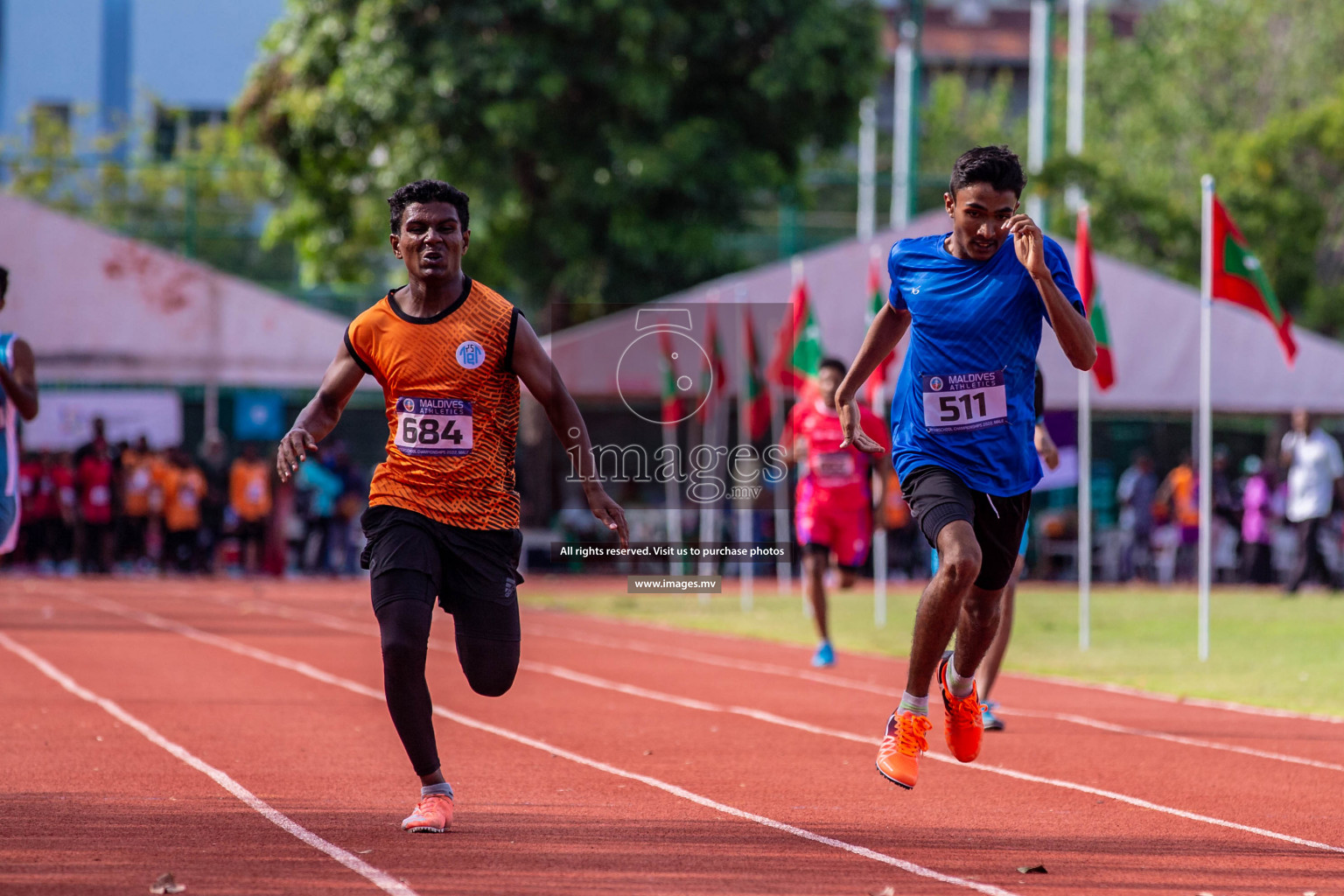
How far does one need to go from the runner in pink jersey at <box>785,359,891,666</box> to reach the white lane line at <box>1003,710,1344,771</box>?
91.5 inches

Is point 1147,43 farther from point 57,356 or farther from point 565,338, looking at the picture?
point 57,356

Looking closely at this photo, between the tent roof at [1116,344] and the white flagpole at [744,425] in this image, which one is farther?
the tent roof at [1116,344]

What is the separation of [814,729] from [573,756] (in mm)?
1676

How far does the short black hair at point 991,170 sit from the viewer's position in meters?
6.27

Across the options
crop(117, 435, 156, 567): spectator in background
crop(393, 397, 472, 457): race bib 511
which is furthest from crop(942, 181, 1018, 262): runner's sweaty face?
crop(117, 435, 156, 567): spectator in background

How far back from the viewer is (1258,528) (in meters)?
24.8

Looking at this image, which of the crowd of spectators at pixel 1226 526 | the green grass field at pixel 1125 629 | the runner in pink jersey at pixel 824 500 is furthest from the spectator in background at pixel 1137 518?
the runner in pink jersey at pixel 824 500

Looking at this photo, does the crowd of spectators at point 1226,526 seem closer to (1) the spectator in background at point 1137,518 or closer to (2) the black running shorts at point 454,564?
(1) the spectator in background at point 1137,518

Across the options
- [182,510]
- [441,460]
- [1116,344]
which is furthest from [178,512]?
[441,460]

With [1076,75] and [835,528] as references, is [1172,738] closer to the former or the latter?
[835,528]

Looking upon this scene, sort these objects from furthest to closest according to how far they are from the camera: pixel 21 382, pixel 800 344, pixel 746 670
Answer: pixel 800 344, pixel 746 670, pixel 21 382

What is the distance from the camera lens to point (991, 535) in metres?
6.48

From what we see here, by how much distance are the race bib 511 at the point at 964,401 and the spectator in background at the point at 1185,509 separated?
19213 millimetres

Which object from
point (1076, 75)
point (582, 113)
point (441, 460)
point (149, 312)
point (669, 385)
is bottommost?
point (441, 460)
